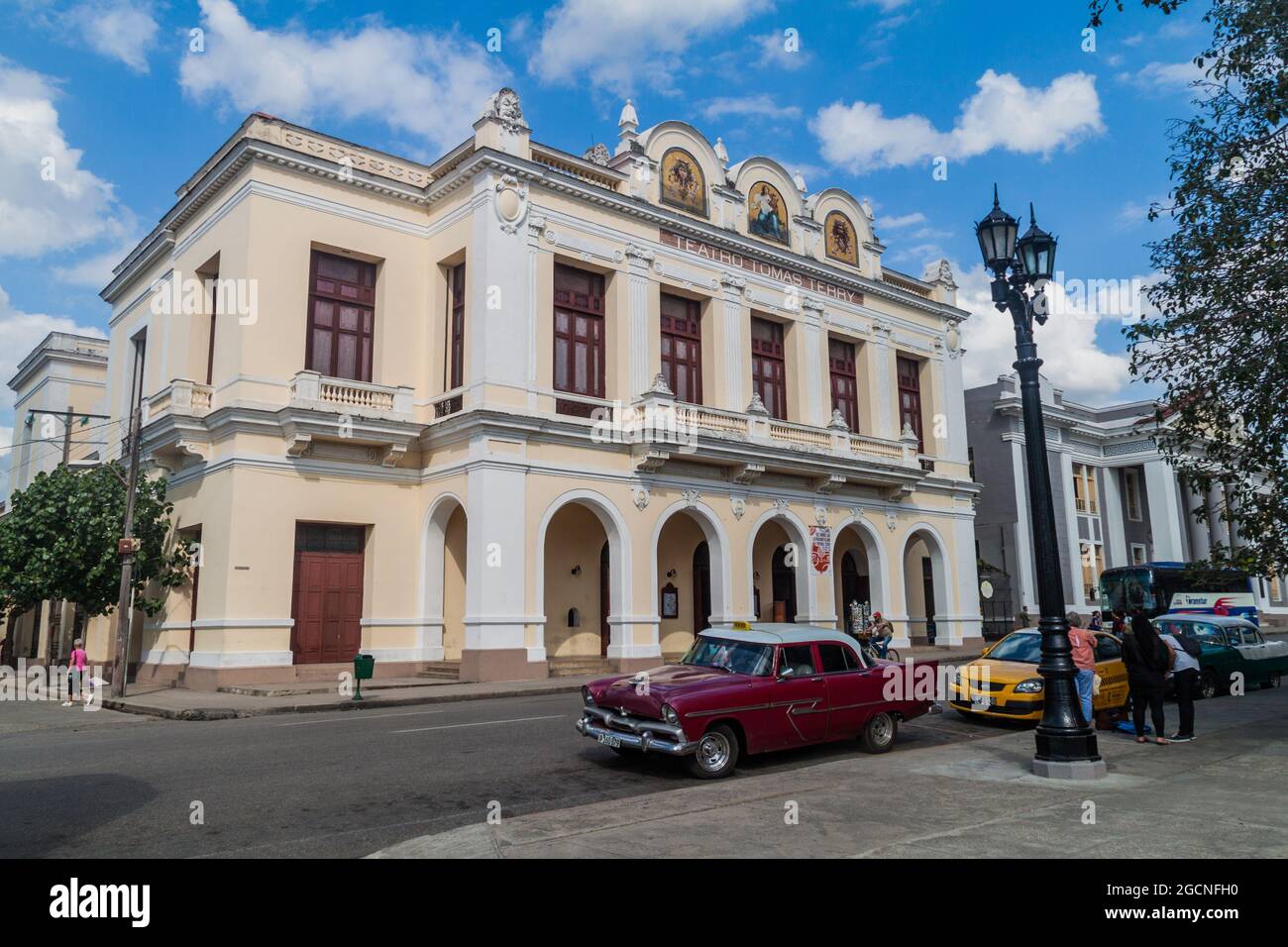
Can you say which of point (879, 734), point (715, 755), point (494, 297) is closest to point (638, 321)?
point (494, 297)

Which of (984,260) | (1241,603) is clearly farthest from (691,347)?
(1241,603)

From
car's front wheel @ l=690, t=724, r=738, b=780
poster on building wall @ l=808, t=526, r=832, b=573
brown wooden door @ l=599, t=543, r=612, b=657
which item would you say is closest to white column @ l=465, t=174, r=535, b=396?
brown wooden door @ l=599, t=543, r=612, b=657

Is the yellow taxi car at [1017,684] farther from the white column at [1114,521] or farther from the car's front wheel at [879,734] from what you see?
the white column at [1114,521]

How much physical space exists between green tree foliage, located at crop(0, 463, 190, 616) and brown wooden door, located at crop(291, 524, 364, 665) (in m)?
3.03

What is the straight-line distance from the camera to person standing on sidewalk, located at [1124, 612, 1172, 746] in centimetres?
1106

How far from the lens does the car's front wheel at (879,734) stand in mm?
11266

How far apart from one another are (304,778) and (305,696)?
948 cm

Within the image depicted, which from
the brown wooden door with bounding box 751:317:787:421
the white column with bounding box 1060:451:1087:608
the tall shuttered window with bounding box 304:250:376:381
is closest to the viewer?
the tall shuttered window with bounding box 304:250:376:381

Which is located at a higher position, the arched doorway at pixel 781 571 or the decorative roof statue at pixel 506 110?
the decorative roof statue at pixel 506 110

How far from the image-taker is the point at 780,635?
428 inches

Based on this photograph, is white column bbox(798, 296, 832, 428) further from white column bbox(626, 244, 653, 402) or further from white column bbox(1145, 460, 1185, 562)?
white column bbox(1145, 460, 1185, 562)

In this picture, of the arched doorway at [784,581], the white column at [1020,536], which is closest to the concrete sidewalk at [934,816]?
the arched doorway at [784,581]

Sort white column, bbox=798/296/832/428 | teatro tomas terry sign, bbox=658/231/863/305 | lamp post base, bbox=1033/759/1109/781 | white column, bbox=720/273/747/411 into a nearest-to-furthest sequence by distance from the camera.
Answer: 1. lamp post base, bbox=1033/759/1109/781
2. teatro tomas terry sign, bbox=658/231/863/305
3. white column, bbox=720/273/747/411
4. white column, bbox=798/296/832/428

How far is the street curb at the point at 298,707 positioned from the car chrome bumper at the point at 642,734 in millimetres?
8338
